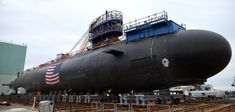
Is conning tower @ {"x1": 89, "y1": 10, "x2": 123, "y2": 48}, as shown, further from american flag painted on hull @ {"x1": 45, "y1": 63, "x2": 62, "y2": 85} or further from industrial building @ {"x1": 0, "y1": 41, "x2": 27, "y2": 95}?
industrial building @ {"x1": 0, "y1": 41, "x2": 27, "y2": 95}

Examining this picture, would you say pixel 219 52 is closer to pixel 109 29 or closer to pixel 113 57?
pixel 113 57

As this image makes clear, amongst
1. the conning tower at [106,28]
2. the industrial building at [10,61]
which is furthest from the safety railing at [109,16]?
the industrial building at [10,61]

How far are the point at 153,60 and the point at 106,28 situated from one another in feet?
33.4

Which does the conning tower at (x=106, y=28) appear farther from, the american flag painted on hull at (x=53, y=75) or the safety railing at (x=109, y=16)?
the american flag painted on hull at (x=53, y=75)

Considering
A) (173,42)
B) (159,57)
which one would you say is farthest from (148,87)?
(173,42)

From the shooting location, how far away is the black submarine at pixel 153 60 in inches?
510

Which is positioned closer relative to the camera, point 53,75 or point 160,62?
point 160,62

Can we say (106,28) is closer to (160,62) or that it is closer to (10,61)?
(160,62)

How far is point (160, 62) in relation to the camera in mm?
13859

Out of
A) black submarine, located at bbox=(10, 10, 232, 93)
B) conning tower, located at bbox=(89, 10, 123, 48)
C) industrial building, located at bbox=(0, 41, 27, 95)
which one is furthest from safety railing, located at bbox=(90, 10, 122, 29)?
industrial building, located at bbox=(0, 41, 27, 95)

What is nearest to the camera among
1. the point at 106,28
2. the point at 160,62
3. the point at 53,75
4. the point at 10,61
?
the point at 160,62

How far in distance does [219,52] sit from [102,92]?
10614 millimetres

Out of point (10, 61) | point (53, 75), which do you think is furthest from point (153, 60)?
point (10, 61)

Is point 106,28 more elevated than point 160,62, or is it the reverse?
point 106,28
